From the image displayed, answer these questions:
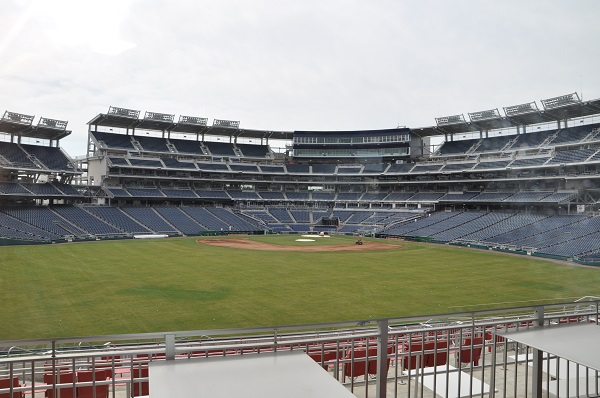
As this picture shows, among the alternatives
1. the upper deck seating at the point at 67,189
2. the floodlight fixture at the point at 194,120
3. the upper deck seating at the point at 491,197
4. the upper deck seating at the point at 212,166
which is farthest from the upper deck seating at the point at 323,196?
the upper deck seating at the point at 67,189

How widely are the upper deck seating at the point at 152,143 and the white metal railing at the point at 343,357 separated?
2068 inches

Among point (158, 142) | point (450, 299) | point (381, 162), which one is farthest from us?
point (381, 162)

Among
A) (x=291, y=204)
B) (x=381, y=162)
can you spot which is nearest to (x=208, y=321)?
(x=291, y=204)

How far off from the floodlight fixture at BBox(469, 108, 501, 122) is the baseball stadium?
0.57 ft

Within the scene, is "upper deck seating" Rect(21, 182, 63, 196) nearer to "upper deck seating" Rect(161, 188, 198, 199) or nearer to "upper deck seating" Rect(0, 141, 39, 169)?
"upper deck seating" Rect(0, 141, 39, 169)

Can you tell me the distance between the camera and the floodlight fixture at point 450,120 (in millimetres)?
52875

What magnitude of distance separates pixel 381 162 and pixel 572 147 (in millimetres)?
25625

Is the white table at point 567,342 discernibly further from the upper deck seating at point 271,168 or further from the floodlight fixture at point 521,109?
the upper deck seating at point 271,168

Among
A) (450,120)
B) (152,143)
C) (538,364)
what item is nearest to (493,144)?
(450,120)

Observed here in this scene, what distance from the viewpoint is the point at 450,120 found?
54000mm

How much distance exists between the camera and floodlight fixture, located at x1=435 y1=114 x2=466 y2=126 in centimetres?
5288

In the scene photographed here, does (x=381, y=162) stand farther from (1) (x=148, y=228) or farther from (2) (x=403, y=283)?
(2) (x=403, y=283)

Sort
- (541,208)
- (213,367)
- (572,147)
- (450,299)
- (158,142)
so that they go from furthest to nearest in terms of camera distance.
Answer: (158,142)
(572,147)
(541,208)
(450,299)
(213,367)

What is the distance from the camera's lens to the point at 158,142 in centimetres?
5662
